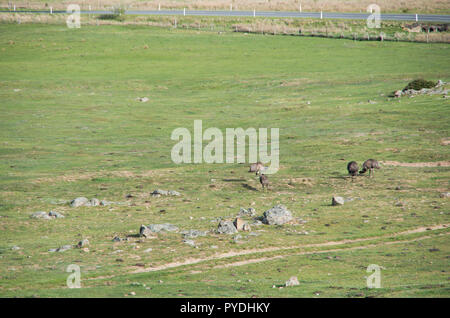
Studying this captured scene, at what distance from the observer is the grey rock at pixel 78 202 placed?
25.1 metres

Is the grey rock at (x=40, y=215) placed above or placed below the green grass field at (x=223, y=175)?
below

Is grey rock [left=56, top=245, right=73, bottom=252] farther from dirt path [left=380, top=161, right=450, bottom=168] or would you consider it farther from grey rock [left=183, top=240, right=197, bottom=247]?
dirt path [left=380, top=161, right=450, bottom=168]

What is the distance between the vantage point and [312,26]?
91.5 m

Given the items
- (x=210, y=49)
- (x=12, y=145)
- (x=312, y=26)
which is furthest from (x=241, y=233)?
(x=312, y=26)

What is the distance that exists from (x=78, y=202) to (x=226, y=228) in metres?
7.34

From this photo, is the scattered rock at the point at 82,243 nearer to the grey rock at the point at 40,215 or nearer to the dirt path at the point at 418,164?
the grey rock at the point at 40,215

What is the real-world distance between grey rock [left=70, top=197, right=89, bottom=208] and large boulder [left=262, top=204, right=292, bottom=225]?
772cm

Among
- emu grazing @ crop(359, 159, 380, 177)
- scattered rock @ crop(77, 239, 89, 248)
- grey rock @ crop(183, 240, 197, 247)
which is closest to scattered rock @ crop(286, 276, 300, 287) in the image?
grey rock @ crop(183, 240, 197, 247)

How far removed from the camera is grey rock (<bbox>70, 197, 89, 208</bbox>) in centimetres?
2506

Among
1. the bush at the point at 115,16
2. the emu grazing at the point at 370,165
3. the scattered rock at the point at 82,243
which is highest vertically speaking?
the bush at the point at 115,16

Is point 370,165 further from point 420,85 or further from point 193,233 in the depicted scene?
point 420,85

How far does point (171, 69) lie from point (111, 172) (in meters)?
38.8

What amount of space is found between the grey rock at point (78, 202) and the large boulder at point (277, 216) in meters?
7.72

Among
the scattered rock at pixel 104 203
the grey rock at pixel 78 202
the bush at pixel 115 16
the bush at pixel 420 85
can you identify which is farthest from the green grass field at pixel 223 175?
the bush at pixel 115 16
